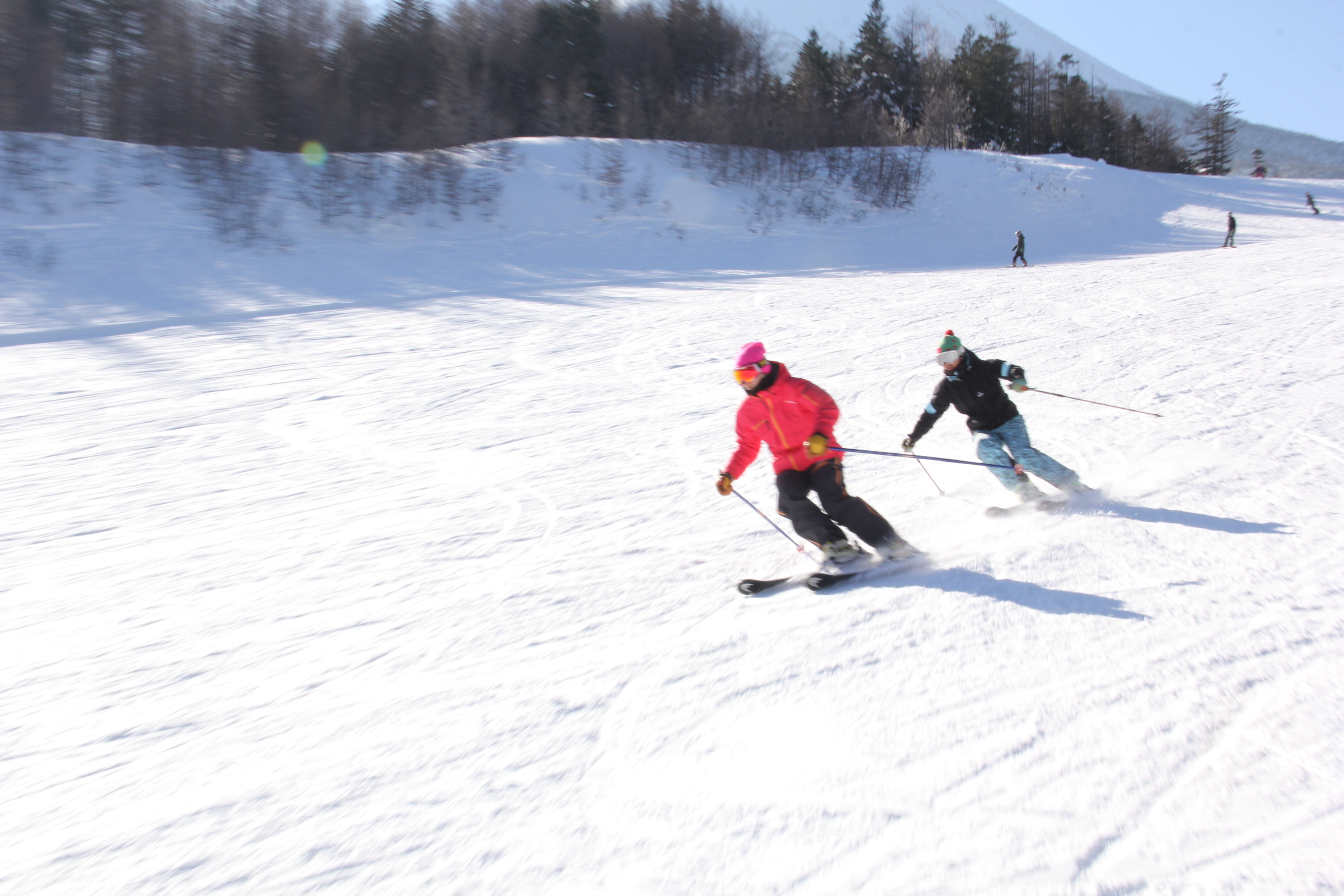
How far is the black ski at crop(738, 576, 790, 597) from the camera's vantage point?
3.73 m

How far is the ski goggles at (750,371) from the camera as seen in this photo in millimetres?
3697

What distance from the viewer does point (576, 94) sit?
2909 cm

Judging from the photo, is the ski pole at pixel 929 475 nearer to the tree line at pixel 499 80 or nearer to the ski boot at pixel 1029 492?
the ski boot at pixel 1029 492

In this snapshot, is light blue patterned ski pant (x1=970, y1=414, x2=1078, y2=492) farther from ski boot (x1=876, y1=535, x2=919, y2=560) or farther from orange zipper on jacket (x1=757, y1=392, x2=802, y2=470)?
orange zipper on jacket (x1=757, y1=392, x2=802, y2=470)

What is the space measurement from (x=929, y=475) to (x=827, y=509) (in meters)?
1.64

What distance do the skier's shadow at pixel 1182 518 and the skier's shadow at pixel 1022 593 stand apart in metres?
1.14

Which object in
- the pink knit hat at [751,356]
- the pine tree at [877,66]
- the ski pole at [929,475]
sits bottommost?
the ski pole at [929,475]

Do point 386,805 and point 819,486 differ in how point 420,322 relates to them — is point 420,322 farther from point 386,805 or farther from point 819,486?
point 386,805

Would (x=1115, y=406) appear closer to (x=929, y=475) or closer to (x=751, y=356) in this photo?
(x=929, y=475)

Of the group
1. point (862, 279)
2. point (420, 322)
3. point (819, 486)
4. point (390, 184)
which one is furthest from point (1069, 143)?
point (819, 486)

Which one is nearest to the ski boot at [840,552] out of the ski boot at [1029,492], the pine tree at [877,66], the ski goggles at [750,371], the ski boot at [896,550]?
the ski boot at [896,550]

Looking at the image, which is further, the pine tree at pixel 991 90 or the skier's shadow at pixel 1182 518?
the pine tree at pixel 991 90

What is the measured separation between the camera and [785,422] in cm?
386

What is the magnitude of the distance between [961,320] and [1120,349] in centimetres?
269
